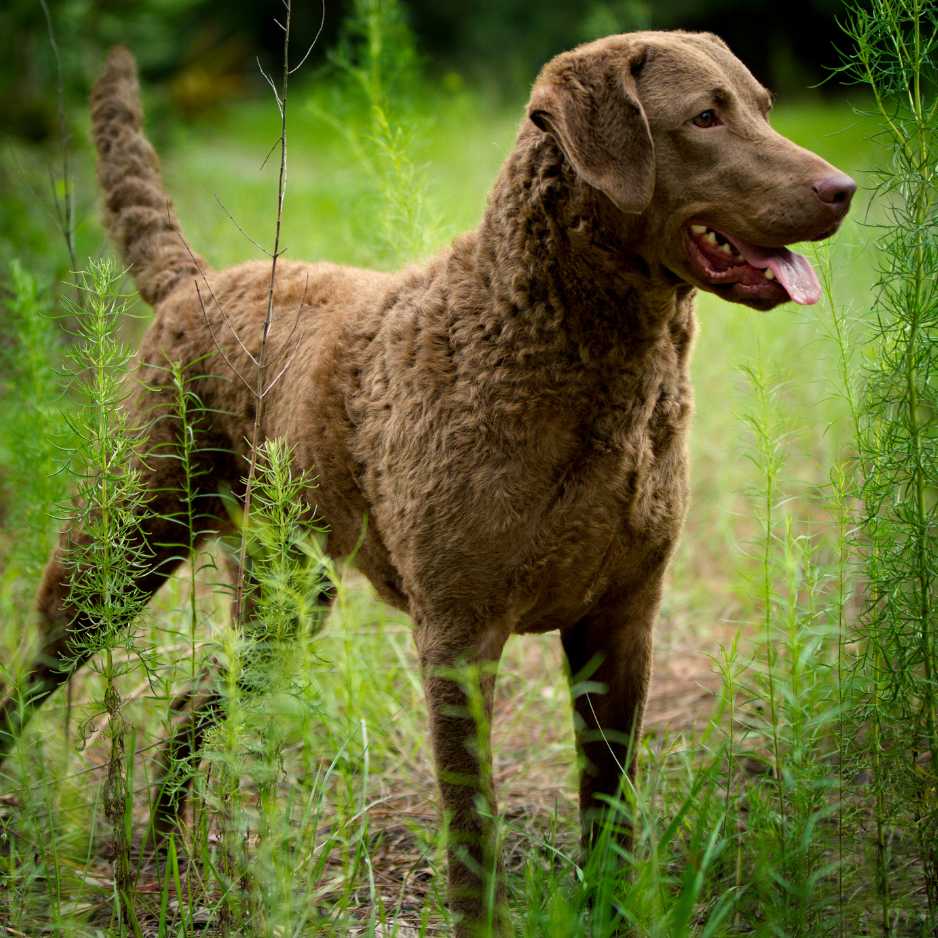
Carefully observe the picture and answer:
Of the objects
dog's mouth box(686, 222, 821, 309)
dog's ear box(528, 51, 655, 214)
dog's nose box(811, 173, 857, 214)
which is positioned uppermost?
dog's ear box(528, 51, 655, 214)

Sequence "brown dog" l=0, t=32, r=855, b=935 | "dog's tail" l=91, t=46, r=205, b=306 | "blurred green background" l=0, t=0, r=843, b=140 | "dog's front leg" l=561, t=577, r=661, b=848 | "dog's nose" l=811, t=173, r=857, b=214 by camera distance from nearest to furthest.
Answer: "dog's nose" l=811, t=173, r=857, b=214, "brown dog" l=0, t=32, r=855, b=935, "dog's front leg" l=561, t=577, r=661, b=848, "dog's tail" l=91, t=46, r=205, b=306, "blurred green background" l=0, t=0, r=843, b=140

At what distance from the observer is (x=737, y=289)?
2.51 m

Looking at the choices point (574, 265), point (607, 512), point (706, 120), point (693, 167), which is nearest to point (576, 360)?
point (574, 265)

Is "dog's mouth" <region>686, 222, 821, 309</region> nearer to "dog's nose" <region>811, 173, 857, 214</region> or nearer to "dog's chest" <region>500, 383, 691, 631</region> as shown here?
"dog's nose" <region>811, 173, 857, 214</region>

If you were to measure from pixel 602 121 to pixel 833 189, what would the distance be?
53 centimetres

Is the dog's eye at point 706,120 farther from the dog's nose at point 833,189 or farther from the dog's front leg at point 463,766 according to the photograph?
the dog's front leg at point 463,766

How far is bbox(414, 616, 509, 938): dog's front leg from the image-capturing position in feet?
8.60

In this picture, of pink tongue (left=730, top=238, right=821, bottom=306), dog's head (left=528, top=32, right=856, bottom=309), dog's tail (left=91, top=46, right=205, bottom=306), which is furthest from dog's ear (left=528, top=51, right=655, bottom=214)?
dog's tail (left=91, top=46, right=205, bottom=306)

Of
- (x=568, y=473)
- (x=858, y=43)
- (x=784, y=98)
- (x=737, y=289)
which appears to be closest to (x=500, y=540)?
(x=568, y=473)

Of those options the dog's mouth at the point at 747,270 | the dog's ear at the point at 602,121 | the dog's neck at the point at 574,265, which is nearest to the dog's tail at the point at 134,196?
the dog's neck at the point at 574,265

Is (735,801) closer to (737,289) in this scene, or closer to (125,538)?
(737,289)

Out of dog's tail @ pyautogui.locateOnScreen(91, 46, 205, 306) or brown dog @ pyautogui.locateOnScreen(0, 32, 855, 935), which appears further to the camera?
dog's tail @ pyautogui.locateOnScreen(91, 46, 205, 306)

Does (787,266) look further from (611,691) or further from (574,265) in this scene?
(611,691)

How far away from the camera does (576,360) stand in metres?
2.62
